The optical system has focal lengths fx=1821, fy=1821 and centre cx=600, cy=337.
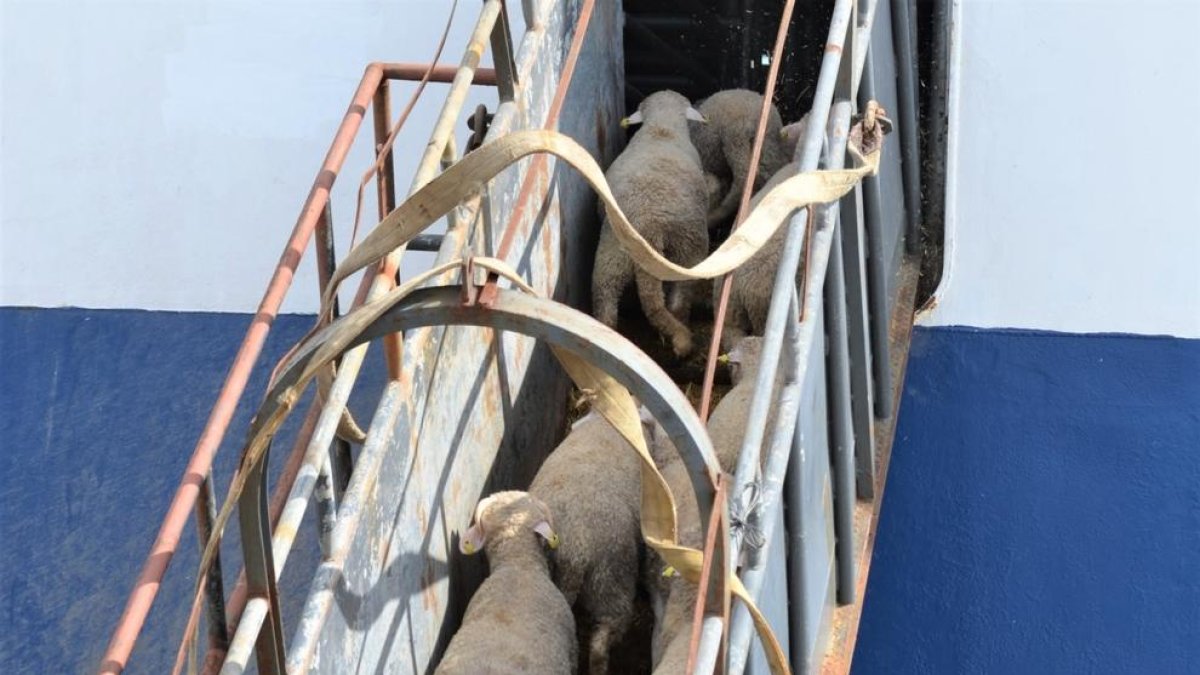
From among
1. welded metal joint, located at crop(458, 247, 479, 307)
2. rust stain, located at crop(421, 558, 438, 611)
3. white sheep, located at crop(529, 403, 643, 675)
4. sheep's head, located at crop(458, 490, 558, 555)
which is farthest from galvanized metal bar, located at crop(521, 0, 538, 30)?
welded metal joint, located at crop(458, 247, 479, 307)

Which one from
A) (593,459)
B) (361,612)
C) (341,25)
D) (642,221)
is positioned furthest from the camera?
(341,25)

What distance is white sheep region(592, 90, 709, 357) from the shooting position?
5492 millimetres

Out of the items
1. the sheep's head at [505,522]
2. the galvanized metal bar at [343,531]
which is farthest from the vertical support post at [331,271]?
the galvanized metal bar at [343,531]

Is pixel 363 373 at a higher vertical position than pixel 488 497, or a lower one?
lower

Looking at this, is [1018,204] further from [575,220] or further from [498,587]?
[498,587]

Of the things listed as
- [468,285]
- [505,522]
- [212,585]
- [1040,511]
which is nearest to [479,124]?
[505,522]

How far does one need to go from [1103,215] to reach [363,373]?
2.98 meters

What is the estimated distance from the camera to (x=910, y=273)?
251 inches

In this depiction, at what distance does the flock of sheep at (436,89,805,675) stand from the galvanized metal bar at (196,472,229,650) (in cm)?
70

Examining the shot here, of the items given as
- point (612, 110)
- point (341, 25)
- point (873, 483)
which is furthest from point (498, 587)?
point (341, 25)

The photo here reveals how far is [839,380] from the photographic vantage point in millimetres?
4562

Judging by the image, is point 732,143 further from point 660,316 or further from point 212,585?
point 212,585

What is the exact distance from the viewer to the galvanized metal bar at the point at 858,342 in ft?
15.4

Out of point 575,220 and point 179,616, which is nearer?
point 575,220
